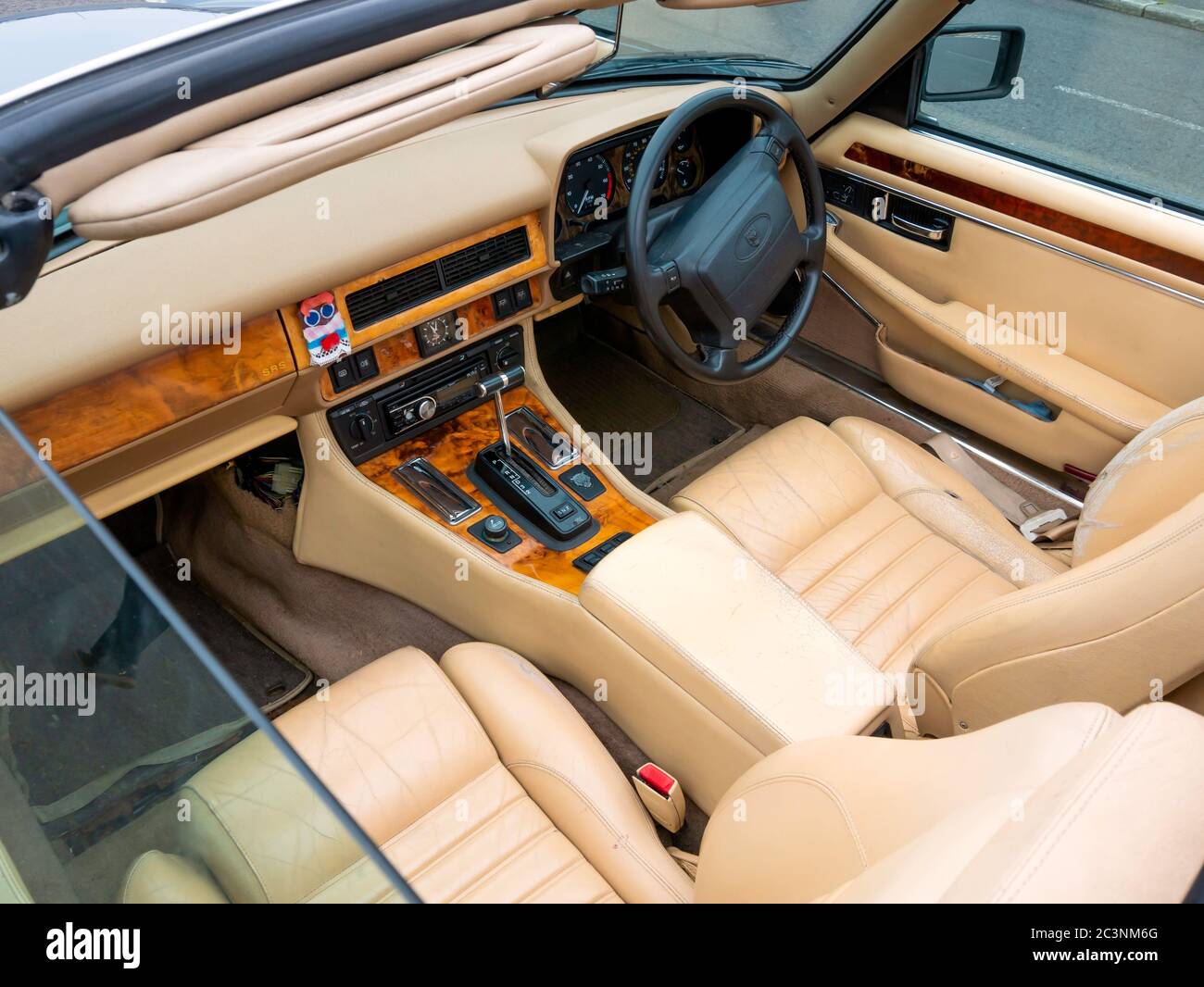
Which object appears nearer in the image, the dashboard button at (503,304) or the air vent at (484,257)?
the air vent at (484,257)

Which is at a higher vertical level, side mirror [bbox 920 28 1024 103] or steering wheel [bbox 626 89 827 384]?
side mirror [bbox 920 28 1024 103]

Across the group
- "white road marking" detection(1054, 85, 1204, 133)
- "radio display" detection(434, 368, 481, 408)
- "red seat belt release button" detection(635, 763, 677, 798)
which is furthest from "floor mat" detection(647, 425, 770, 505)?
"white road marking" detection(1054, 85, 1204, 133)

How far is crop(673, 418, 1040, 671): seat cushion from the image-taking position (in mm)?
1965

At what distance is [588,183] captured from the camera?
242 centimetres

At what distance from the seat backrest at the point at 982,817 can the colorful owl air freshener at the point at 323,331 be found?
125 cm

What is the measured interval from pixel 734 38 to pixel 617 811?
210cm

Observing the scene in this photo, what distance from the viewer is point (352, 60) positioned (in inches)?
45.9

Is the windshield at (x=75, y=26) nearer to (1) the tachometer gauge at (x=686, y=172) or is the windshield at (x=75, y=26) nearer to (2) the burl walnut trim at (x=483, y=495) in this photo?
(2) the burl walnut trim at (x=483, y=495)

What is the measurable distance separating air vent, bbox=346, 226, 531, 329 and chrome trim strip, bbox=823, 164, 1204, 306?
3.27 feet

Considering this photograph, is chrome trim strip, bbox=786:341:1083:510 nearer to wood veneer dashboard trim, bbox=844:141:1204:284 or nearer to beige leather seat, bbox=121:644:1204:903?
wood veneer dashboard trim, bbox=844:141:1204:284

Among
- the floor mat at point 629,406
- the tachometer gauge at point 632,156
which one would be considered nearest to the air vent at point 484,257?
the tachometer gauge at point 632,156

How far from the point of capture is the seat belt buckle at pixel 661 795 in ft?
5.63

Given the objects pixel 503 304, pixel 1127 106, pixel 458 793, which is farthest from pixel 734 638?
pixel 1127 106
